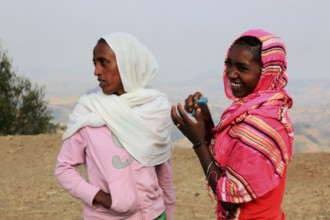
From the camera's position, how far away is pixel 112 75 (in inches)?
91.0

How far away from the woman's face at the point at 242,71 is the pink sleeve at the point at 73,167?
30.9 inches

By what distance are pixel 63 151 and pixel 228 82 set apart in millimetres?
860

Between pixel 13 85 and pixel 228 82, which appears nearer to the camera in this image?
pixel 228 82

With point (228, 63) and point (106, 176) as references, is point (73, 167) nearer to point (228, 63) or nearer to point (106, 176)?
point (106, 176)

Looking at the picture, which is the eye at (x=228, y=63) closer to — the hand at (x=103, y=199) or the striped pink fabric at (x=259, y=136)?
the striped pink fabric at (x=259, y=136)

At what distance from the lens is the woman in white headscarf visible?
223cm

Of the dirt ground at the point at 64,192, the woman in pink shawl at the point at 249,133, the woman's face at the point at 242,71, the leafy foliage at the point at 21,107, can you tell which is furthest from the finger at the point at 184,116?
the leafy foliage at the point at 21,107

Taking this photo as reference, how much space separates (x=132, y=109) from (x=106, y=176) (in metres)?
0.35

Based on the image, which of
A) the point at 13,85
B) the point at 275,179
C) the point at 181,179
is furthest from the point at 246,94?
the point at 13,85

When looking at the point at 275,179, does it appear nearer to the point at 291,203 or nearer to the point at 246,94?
the point at 246,94

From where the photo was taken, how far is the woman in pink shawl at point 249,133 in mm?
1797

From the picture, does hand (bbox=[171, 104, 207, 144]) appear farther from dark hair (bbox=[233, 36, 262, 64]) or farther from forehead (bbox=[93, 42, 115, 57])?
forehead (bbox=[93, 42, 115, 57])

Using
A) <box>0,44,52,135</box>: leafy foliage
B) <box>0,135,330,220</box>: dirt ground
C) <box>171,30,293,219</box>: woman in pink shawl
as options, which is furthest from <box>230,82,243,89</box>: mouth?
<box>0,44,52,135</box>: leafy foliage

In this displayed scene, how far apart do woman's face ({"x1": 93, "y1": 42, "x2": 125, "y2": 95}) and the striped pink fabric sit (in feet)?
2.12
